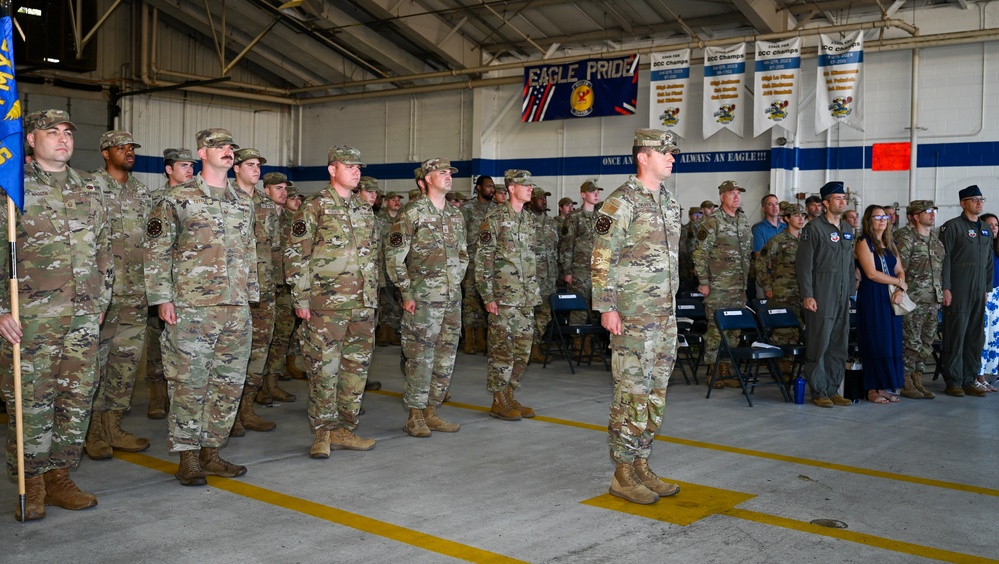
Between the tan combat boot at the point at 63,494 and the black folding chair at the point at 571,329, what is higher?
the black folding chair at the point at 571,329

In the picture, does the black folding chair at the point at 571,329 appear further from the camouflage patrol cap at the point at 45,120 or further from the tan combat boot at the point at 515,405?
the camouflage patrol cap at the point at 45,120

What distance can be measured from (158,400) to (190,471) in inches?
87.8

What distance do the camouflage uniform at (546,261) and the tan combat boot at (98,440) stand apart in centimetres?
576

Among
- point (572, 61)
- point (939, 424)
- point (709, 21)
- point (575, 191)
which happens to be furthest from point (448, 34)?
point (939, 424)

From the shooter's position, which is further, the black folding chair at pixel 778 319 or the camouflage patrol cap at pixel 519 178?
the black folding chair at pixel 778 319

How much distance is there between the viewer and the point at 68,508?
438 cm

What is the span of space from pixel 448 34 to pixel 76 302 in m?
13.2

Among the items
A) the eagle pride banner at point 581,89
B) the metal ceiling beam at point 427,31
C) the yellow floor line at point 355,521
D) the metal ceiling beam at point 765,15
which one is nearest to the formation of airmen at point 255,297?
the yellow floor line at point 355,521

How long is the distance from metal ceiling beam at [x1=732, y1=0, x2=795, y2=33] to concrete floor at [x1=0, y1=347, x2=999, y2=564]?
25.6 ft

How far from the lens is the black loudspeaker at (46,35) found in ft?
38.5

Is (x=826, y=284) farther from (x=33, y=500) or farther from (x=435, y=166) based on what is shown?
(x=33, y=500)

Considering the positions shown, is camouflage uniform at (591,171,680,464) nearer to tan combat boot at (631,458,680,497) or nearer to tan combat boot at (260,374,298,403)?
tan combat boot at (631,458,680,497)

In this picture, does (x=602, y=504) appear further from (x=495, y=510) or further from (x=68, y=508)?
(x=68, y=508)

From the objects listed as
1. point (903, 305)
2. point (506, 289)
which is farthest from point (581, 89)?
point (506, 289)
